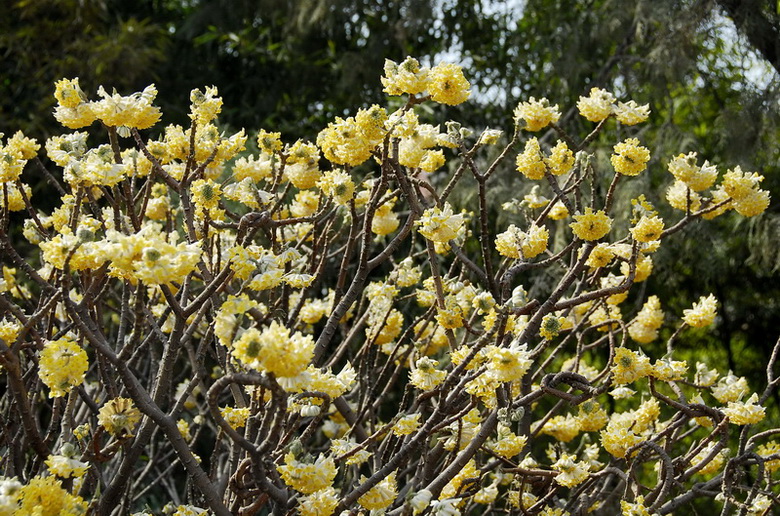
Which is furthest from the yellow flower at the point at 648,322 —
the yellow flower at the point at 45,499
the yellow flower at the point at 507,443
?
the yellow flower at the point at 45,499

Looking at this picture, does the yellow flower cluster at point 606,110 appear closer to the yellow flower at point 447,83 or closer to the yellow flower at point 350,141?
the yellow flower at point 447,83

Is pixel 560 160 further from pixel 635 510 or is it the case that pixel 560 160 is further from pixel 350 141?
pixel 635 510

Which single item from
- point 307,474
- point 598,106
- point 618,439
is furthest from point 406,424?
point 598,106

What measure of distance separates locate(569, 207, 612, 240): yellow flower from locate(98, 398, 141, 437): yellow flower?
799 mm

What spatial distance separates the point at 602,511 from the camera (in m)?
2.37

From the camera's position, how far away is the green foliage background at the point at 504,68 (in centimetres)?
320

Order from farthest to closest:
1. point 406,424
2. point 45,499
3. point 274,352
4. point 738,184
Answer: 1. point 738,184
2. point 406,424
3. point 45,499
4. point 274,352

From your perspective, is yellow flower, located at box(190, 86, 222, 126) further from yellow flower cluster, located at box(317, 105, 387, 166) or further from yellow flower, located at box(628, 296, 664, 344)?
yellow flower, located at box(628, 296, 664, 344)

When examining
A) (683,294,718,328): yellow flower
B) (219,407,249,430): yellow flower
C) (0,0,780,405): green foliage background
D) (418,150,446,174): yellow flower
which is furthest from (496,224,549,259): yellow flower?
(0,0,780,405): green foliage background

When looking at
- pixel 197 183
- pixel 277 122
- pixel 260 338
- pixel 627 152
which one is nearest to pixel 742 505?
pixel 627 152

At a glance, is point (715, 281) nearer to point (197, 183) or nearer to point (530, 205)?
point (530, 205)

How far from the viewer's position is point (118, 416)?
4.00ft

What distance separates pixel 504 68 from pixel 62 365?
3477 millimetres

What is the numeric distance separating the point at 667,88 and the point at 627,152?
206cm
